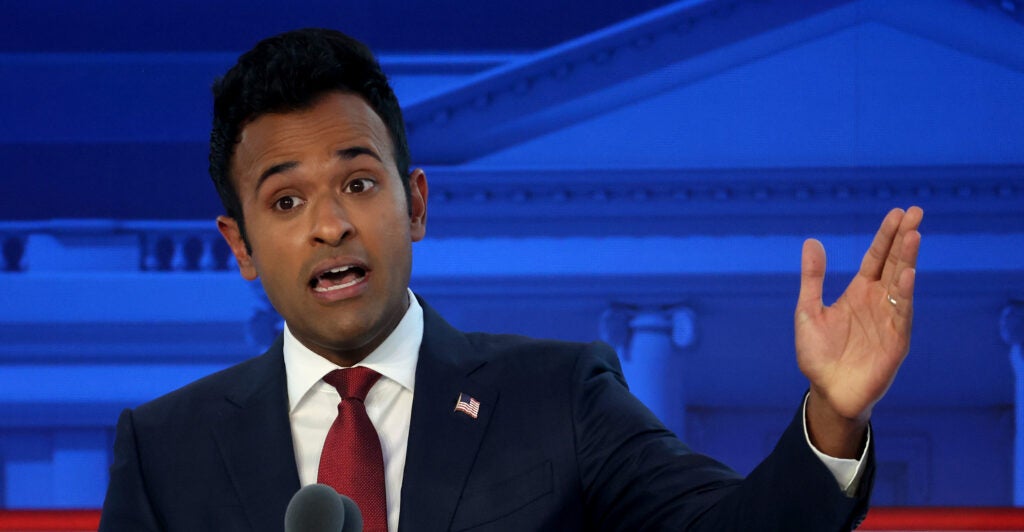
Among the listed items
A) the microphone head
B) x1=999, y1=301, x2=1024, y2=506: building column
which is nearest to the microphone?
the microphone head

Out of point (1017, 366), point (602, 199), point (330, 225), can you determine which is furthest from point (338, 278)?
point (1017, 366)

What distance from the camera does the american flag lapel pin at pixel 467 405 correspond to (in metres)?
1.30

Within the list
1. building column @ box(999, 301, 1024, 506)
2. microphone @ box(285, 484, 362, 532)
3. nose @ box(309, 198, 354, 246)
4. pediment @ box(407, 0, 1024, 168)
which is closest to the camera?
microphone @ box(285, 484, 362, 532)

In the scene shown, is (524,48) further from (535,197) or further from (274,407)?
(274,407)

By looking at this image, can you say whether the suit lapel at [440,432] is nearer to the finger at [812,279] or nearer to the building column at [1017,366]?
the finger at [812,279]

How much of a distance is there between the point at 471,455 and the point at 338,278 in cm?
24

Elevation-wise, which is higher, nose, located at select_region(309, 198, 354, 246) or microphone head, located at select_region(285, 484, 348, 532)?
nose, located at select_region(309, 198, 354, 246)

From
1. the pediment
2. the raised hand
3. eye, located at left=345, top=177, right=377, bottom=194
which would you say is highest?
the pediment

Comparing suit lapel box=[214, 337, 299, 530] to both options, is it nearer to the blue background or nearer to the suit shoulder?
the suit shoulder

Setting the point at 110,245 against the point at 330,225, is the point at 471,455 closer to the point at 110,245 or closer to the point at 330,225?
the point at 330,225

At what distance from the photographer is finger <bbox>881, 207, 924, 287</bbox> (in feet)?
3.18

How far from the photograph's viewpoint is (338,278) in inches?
48.1

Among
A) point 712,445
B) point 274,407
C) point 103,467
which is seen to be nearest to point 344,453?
point 274,407

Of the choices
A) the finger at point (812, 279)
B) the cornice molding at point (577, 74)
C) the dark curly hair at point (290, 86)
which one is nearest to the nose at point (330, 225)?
the dark curly hair at point (290, 86)
